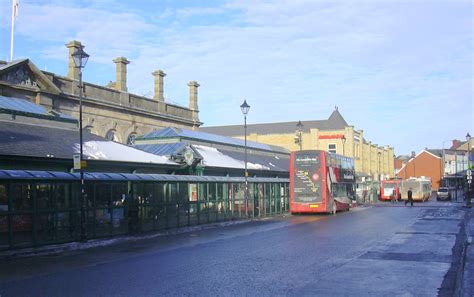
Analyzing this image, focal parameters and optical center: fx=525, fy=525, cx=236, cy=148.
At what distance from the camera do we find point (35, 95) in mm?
32750

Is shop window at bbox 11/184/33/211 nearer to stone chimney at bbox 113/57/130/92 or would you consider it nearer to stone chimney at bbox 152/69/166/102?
stone chimney at bbox 113/57/130/92

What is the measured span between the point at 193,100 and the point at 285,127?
4321cm

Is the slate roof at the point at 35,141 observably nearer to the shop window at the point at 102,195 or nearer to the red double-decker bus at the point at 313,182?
the shop window at the point at 102,195

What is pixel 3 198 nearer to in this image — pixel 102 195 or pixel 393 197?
pixel 102 195

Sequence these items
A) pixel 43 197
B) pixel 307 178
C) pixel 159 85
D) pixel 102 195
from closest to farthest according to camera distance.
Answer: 1. pixel 43 197
2. pixel 102 195
3. pixel 307 178
4. pixel 159 85

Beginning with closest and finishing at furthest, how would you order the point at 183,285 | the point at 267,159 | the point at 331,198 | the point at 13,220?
the point at 183,285 → the point at 13,220 → the point at 331,198 → the point at 267,159

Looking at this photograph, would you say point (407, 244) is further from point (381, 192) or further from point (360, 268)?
point (381, 192)

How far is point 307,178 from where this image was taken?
116 ft

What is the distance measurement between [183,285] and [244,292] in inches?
53.2

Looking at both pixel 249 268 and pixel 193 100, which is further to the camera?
pixel 193 100

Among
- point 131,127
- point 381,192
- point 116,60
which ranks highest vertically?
point 116,60

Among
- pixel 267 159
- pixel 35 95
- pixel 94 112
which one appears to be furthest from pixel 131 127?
pixel 267 159

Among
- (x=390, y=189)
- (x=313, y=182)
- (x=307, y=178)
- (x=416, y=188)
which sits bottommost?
(x=390, y=189)

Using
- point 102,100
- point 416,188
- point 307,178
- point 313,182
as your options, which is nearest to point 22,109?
point 102,100
